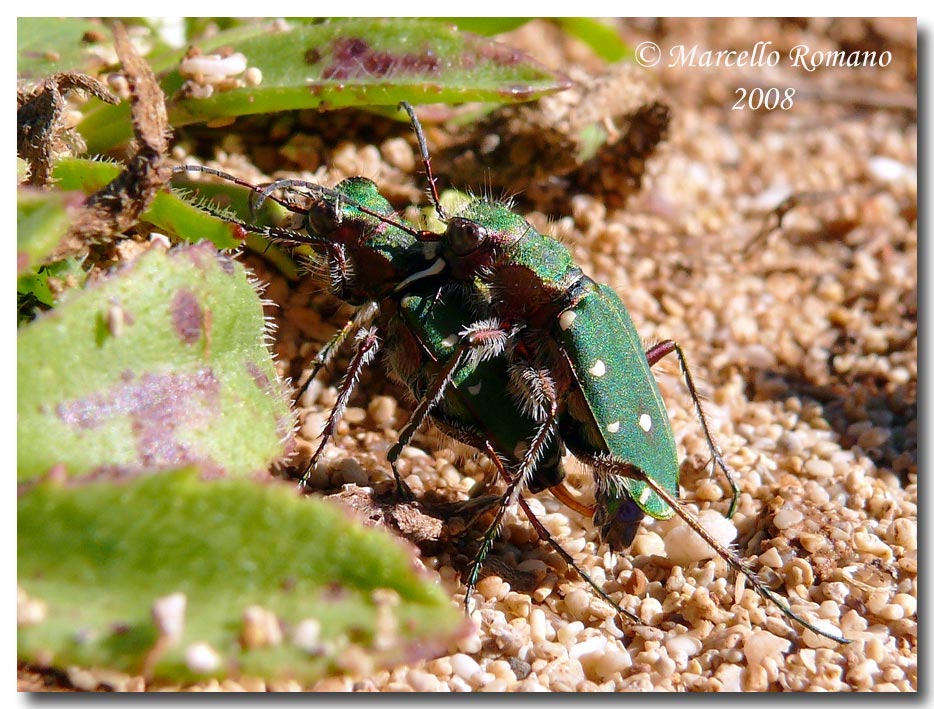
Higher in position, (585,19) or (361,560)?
(585,19)

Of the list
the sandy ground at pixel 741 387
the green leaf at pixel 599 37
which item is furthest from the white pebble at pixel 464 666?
the green leaf at pixel 599 37

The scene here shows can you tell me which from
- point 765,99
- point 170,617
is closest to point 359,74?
point 170,617

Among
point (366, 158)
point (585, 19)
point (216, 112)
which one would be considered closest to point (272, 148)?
point (366, 158)

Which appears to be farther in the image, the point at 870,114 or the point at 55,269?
the point at 870,114

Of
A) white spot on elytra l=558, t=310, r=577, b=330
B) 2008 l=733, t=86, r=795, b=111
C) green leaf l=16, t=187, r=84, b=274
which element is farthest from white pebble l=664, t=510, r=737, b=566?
2008 l=733, t=86, r=795, b=111

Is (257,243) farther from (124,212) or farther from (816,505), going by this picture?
(816,505)

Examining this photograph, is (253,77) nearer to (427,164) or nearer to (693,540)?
(427,164)

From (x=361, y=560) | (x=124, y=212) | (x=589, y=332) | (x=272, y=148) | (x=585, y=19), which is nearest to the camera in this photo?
(x=361, y=560)

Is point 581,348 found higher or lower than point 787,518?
higher
